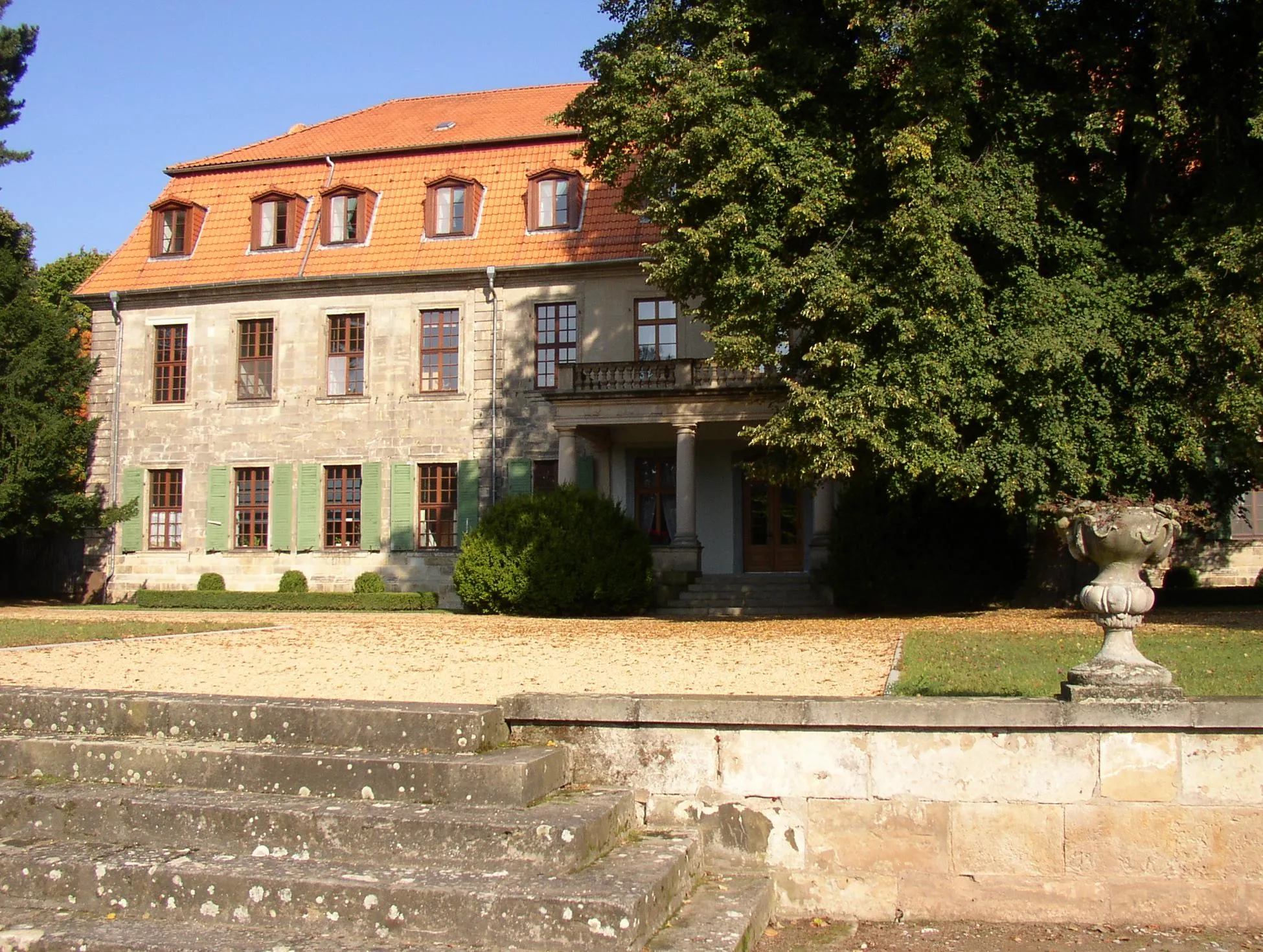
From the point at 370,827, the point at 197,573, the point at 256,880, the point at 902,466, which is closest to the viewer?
the point at 256,880

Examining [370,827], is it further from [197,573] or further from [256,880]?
[197,573]

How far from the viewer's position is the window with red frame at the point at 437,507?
2580 centimetres

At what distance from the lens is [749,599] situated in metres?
21.7

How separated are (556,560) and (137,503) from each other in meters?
12.6

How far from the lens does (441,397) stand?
2591 centimetres

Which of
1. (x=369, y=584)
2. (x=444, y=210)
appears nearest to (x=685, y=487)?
(x=369, y=584)

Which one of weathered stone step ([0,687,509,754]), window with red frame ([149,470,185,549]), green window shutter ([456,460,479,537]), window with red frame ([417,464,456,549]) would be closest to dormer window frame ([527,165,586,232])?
green window shutter ([456,460,479,537])

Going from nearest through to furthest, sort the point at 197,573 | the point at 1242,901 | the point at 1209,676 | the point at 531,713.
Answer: the point at 1242,901
the point at 531,713
the point at 1209,676
the point at 197,573

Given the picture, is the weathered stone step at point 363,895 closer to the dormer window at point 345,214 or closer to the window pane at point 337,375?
the window pane at point 337,375

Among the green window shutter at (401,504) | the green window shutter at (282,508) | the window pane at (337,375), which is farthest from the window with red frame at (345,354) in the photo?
the green window shutter at (401,504)

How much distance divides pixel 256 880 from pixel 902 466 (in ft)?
38.5

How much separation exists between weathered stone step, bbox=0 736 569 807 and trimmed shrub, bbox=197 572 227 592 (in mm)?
20912

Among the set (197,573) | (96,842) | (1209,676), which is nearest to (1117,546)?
(1209,676)

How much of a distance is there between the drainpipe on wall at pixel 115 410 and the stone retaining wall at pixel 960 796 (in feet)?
80.2
